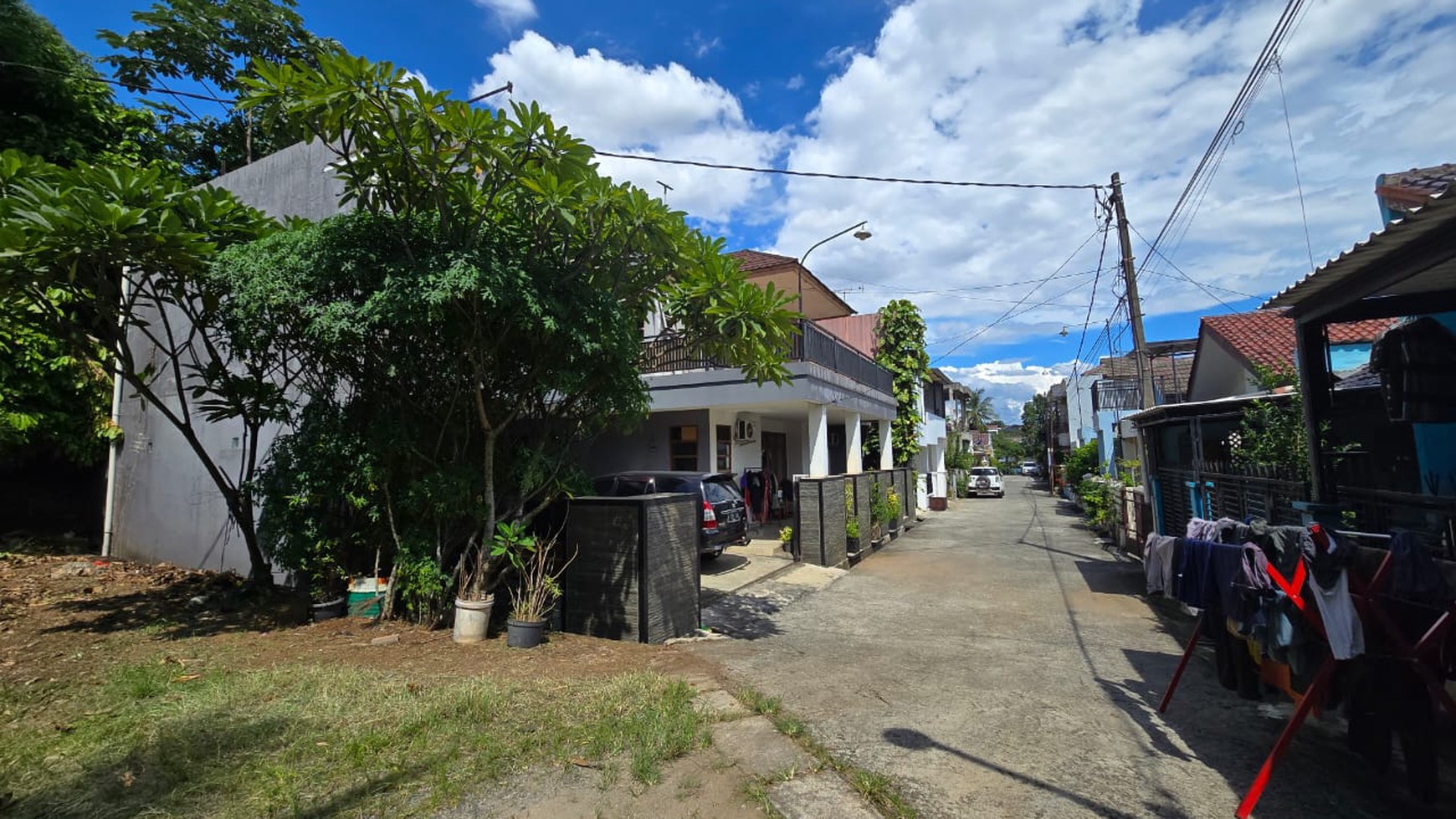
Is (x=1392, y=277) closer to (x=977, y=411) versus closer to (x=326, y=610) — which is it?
(x=326, y=610)

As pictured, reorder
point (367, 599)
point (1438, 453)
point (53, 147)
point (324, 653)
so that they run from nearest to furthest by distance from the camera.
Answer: point (324, 653) → point (1438, 453) → point (367, 599) → point (53, 147)

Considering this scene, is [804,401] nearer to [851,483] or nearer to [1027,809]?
[851,483]

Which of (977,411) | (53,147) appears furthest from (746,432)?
(977,411)

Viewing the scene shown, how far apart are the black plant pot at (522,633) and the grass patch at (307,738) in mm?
1013

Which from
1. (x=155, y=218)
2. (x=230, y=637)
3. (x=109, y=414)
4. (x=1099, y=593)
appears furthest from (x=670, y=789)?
(x=109, y=414)

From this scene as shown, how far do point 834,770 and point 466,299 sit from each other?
14.9 ft

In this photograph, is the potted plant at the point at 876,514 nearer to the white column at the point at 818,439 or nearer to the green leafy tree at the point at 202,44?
the white column at the point at 818,439

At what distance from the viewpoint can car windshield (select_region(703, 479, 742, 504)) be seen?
407 inches

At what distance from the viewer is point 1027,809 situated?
10.3ft

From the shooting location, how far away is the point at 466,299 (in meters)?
5.42

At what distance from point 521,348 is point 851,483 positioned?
7.76 meters

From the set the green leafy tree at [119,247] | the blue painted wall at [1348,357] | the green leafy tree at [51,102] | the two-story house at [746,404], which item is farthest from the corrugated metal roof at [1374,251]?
the green leafy tree at [51,102]

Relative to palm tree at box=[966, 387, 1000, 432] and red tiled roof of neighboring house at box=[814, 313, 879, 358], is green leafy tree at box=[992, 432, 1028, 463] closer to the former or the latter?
palm tree at box=[966, 387, 1000, 432]

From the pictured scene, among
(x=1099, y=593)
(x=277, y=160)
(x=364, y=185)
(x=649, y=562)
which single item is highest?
(x=277, y=160)
